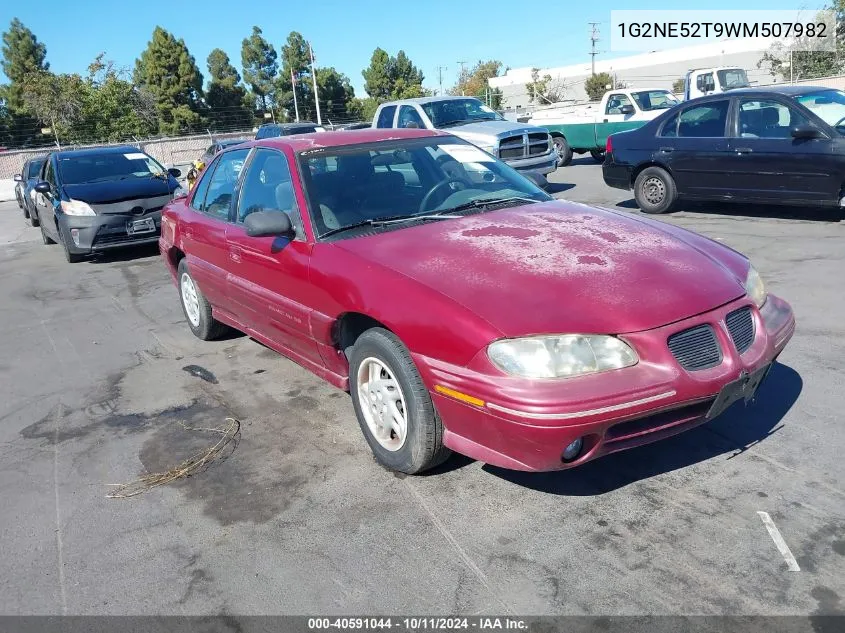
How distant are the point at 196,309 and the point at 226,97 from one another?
6671 cm

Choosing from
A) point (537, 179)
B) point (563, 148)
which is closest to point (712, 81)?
point (563, 148)

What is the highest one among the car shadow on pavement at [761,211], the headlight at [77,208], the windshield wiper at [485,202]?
the windshield wiper at [485,202]

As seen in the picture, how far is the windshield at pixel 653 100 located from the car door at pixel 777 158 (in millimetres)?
8979

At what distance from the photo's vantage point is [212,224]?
16.9 feet

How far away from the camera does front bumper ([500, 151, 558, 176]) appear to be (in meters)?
12.6

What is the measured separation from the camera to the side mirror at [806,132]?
7941mm

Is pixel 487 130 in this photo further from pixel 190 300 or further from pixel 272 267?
pixel 272 267

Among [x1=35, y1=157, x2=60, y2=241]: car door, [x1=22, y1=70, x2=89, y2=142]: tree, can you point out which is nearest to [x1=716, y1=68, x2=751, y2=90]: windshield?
[x1=35, y1=157, x2=60, y2=241]: car door

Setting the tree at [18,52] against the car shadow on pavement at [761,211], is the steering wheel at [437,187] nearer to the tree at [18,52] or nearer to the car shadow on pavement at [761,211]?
the car shadow on pavement at [761,211]

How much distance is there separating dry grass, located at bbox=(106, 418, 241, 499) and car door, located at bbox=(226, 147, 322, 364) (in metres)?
0.69

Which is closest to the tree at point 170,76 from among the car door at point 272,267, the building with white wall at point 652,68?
the building with white wall at point 652,68

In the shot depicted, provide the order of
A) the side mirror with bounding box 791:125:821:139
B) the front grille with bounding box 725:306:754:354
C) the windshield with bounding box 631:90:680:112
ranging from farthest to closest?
the windshield with bounding box 631:90:680:112 < the side mirror with bounding box 791:125:821:139 < the front grille with bounding box 725:306:754:354

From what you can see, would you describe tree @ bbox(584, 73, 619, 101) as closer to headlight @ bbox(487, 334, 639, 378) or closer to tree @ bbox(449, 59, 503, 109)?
tree @ bbox(449, 59, 503, 109)

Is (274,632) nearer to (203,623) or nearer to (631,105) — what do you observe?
(203,623)
